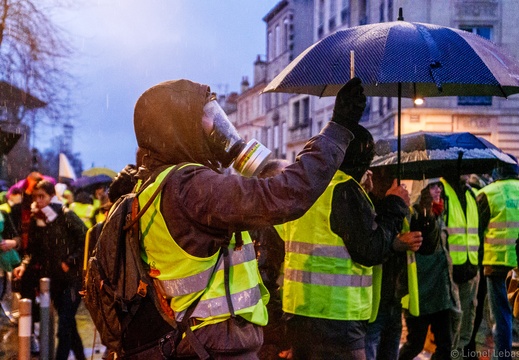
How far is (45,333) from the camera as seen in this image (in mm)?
5113

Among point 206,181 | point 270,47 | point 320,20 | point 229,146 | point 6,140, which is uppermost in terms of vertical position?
point 270,47

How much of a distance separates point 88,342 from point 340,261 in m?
5.19

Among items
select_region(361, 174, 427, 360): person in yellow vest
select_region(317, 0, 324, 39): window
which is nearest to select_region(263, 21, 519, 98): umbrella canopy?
select_region(361, 174, 427, 360): person in yellow vest

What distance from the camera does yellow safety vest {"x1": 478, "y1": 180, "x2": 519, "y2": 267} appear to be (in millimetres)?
7270

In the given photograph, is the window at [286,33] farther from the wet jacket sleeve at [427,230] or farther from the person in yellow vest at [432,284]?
the wet jacket sleeve at [427,230]

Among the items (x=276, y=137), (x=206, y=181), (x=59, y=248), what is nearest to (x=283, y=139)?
(x=276, y=137)

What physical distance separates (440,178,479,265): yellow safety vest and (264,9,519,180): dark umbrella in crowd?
2.65m

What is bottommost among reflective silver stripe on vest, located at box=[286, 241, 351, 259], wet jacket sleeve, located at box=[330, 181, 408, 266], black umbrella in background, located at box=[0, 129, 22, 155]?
reflective silver stripe on vest, located at box=[286, 241, 351, 259]

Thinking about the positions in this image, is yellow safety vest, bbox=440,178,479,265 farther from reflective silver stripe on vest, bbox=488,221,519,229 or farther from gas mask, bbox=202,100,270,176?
gas mask, bbox=202,100,270,176

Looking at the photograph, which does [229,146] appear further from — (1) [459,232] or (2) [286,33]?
(2) [286,33]

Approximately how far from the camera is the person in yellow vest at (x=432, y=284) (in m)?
5.99

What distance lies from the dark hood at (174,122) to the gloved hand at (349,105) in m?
0.50

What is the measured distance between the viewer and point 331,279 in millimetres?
4078

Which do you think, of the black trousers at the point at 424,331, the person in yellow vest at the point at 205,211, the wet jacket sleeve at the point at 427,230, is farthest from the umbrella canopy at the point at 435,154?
the person in yellow vest at the point at 205,211
